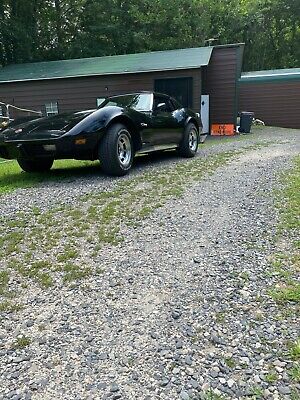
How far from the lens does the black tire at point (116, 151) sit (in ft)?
17.7

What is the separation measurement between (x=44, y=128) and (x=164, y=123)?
2.46m

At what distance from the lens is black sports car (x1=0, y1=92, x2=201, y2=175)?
5109 millimetres

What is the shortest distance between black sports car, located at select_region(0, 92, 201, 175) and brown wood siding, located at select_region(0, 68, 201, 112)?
766cm

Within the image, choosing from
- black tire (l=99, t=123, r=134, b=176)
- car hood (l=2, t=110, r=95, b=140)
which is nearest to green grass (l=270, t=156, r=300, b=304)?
black tire (l=99, t=123, r=134, b=176)

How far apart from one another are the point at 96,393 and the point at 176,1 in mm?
25834

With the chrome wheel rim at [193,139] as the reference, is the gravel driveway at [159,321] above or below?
below

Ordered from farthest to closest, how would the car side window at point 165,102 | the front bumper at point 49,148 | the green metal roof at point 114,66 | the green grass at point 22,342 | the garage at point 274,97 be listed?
the garage at point 274,97
the green metal roof at point 114,66
the car side window at point 165,102
the front bumper at point 49,148
the green grass at point 22,342

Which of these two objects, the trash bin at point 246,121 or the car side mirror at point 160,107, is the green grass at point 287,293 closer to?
the car side mirror at point 160,107

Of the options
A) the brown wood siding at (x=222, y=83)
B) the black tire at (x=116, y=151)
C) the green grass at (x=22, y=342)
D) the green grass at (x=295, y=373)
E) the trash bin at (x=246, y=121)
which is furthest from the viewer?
the trash bin at (x=246, y=121)

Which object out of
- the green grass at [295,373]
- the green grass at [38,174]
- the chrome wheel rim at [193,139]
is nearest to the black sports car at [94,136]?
the green grass at [38,174]

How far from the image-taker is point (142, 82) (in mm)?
14320

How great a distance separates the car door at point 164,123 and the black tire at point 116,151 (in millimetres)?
832

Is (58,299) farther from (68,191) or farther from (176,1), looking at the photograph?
(176,1)

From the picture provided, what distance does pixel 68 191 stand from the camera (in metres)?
4.90
